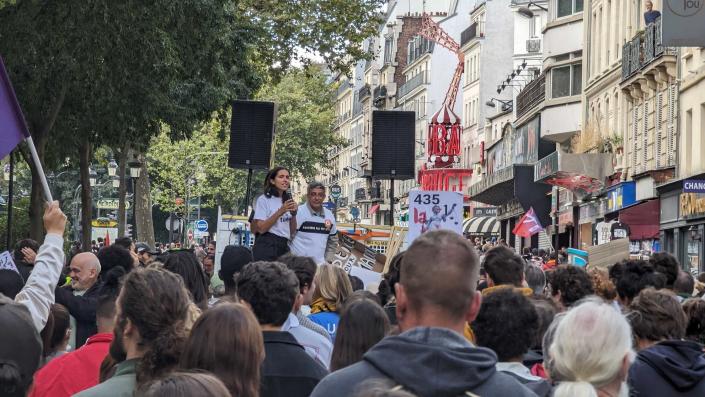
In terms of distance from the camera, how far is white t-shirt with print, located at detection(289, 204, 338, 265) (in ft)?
47.4

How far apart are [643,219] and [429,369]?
34425mm

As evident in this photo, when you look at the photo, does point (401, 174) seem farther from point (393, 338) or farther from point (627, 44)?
point (627, 44)

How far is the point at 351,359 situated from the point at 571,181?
41.0m

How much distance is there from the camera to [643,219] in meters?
38.1

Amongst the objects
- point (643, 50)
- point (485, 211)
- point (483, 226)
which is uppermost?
point (643, 50)

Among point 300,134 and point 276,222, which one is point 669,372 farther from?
point 300,134

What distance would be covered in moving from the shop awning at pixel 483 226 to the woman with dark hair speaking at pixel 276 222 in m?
69.1

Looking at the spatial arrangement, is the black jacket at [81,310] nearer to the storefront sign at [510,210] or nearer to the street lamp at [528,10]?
the storefront sign at [510,210]

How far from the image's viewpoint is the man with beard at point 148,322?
5.64 metres

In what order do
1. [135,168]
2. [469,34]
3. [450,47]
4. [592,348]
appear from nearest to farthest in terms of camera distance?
[592,348] < [135,168] < [469,34] < [450,47]

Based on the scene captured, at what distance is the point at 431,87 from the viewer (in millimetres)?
105250

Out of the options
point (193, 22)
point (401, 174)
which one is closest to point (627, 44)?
point (193, 22)

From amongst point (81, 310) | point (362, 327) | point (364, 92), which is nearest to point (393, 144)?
point (81, 310)

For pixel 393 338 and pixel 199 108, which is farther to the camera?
pixel 199 108
